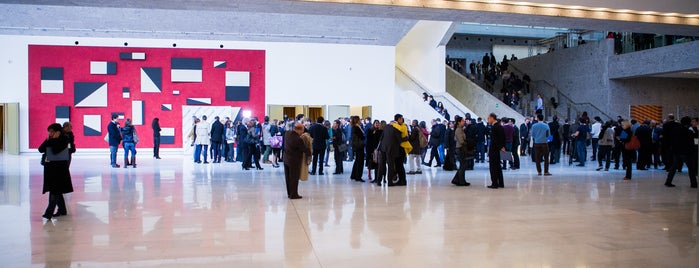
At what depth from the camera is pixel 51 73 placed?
20.2 m

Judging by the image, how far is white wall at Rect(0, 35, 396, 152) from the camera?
2128 cm

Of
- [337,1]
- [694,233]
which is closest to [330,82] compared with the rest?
[337,1]

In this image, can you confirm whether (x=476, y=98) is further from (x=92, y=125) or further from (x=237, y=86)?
(x=92, y=125)

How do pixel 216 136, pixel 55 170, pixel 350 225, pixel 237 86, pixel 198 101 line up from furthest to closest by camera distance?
pixel 237 86 < pixel 198 101 < pixel 216 136 < pixel 55 170 < pixel 350 225

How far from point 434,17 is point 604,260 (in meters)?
7.55

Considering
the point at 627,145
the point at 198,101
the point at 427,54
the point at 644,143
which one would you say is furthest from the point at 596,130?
the point at 198,101

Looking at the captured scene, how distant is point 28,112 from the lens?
2003 centimetres

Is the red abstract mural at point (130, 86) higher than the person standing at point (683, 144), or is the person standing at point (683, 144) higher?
the red abstract mural at point (130, 86)

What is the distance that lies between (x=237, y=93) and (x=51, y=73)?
273 inches

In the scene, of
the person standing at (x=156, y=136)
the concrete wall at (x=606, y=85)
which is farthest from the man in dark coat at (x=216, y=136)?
the concrete wall at (x=606, y=85)

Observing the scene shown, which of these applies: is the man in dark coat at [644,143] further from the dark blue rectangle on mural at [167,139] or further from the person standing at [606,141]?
the dark blue rectangle on mural at [167,139]

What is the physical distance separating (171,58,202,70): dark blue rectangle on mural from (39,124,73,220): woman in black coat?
14438 mm

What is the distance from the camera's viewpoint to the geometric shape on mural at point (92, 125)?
67.2 feet

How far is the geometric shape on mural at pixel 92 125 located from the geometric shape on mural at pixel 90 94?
1.51ft
